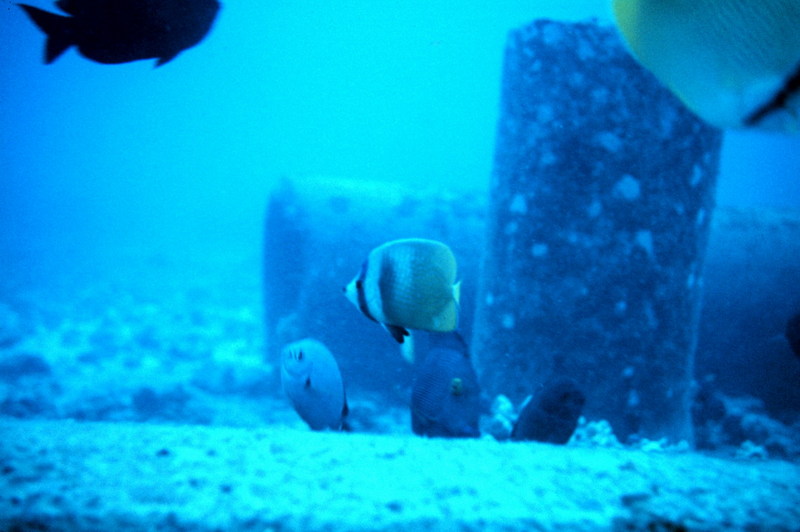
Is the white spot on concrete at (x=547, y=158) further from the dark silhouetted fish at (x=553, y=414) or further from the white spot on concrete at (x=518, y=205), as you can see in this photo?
the dark silhouetted fish at (x=553, y=414)

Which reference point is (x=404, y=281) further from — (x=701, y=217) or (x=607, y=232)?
(x=701, y=217)

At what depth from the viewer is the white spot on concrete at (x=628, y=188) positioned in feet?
11.0

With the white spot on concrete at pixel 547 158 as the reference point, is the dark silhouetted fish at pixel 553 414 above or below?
below

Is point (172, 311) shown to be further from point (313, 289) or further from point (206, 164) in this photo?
point (206, 164)

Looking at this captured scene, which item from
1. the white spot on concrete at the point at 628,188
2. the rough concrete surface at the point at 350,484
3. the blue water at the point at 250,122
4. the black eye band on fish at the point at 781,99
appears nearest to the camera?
the black eye band on fish at the point at 781,99

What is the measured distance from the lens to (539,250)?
11.4 ft

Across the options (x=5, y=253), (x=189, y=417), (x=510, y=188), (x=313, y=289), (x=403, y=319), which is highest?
(x=510, y=188)

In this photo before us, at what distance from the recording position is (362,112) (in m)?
104

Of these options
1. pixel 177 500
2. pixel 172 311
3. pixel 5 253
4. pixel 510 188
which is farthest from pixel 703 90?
pixel 5 253

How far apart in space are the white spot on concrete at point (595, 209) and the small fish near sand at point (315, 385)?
6.97 ft

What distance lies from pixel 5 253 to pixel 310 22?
45.2 m

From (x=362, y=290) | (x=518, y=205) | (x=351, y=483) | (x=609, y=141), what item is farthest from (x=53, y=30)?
(x=609, y=141)

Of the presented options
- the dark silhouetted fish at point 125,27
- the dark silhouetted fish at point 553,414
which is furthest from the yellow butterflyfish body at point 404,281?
the dark silhouetted fish at point 125,27

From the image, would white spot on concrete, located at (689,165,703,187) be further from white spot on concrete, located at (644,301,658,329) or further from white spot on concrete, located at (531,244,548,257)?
white spot on concrete, located at (531,244,548,257)
